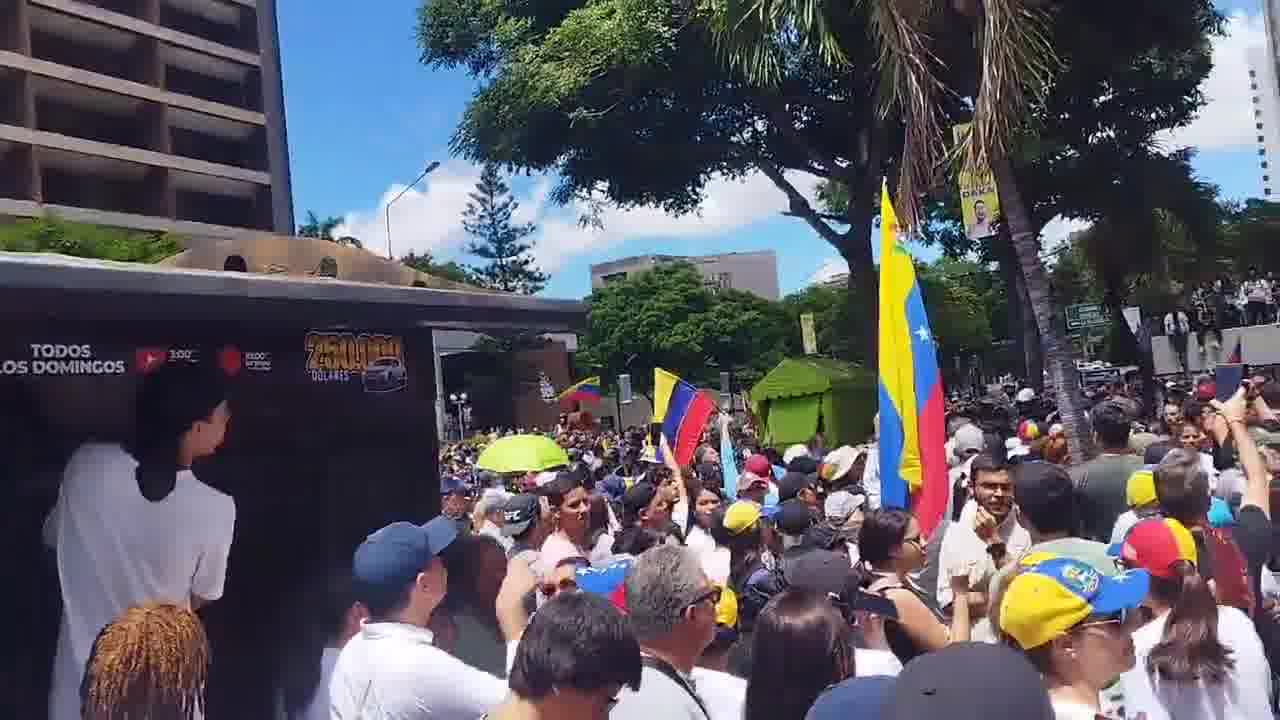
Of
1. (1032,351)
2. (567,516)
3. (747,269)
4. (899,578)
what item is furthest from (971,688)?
(747,269)

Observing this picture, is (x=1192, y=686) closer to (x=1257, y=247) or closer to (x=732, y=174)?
(x=732, y=174)

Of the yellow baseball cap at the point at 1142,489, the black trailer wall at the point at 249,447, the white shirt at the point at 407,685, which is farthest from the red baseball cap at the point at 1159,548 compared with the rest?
the black trailer wall at the point at 249,447

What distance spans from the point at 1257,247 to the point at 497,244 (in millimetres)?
36633

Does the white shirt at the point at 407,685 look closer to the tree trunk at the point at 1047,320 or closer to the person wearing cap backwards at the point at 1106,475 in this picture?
the person wearing cap backwards at the point at 1106,475

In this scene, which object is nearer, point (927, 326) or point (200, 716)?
point (200, 716)

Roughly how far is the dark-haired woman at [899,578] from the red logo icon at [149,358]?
111 inches

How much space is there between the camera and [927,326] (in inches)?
222

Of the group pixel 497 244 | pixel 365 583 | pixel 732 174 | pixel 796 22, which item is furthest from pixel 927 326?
pixel 497 244

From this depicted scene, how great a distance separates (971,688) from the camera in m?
1.72

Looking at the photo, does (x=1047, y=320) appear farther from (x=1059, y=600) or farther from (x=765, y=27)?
(x=1059, y=600)

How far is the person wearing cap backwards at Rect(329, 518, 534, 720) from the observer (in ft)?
10.0

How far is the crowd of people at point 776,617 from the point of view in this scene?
97.0 inches

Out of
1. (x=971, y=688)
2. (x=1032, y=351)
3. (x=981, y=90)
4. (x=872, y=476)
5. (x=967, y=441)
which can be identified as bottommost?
(x=872, y=476)

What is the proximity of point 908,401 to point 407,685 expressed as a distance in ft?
10.5
